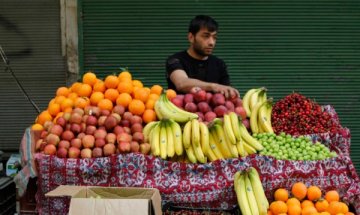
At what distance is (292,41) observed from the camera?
6797 mm

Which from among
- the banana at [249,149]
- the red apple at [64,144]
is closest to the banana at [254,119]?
the banana at [249,149]

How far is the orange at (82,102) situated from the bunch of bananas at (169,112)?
55cm

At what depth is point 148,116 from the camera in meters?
3.71

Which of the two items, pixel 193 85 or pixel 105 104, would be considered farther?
pixel 193 85

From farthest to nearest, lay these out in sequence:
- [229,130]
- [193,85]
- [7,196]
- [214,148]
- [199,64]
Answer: [199,64] < [7,196] < [193,85] < [214,148] < [229,130]

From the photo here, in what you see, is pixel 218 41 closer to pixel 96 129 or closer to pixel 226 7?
pixel 226 7

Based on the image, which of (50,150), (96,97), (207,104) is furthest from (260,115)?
(50,150)

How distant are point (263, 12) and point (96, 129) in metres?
3.97

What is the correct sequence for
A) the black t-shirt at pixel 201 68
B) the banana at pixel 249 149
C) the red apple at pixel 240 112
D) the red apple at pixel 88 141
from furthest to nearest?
the black t-shirt at pixel 201 68
the red apple at pixel 240 112
the banana at pixel 249 149
the red apple at pixel 88 141

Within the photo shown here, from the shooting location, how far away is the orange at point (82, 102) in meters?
3.76

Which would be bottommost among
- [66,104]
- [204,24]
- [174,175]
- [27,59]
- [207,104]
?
[174,175]

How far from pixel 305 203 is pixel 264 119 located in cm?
75

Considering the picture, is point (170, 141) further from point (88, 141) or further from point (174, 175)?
point (88, 141)

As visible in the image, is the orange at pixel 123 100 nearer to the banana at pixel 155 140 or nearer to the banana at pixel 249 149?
the banana at pixel 155 140
